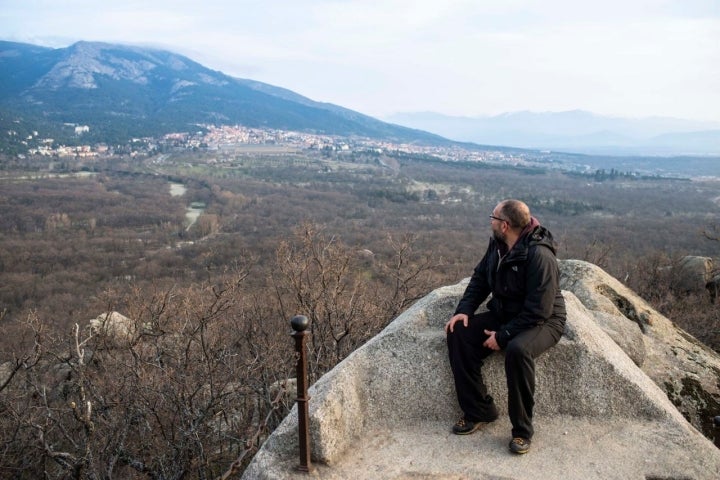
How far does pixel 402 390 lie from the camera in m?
5.35

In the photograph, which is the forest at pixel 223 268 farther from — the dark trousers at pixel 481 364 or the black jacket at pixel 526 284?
the black jacket at pixel 526 284

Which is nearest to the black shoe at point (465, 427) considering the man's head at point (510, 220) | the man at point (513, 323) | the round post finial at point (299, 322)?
the man at point (513, 323)

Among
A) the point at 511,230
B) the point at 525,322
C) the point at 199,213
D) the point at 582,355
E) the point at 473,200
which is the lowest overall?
the point at 199,213

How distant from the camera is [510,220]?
16.3 feet

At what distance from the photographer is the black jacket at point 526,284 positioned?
4.74 meters

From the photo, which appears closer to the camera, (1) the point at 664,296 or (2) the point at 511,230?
(2) the point at 511,230

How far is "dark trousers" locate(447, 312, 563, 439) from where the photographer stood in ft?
15.3

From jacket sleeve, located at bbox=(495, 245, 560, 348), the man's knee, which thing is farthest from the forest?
jacket sleeve, located at bbox=(495, 245, 560, 348)

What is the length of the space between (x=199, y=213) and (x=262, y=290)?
49.2 metres

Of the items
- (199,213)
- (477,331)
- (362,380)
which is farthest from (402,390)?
(199,213)

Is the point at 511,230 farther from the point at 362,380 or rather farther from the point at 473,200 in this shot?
the point at 473,200

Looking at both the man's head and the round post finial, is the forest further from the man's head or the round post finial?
the man's head

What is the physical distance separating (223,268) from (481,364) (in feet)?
105

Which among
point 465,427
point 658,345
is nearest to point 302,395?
point 465,427
